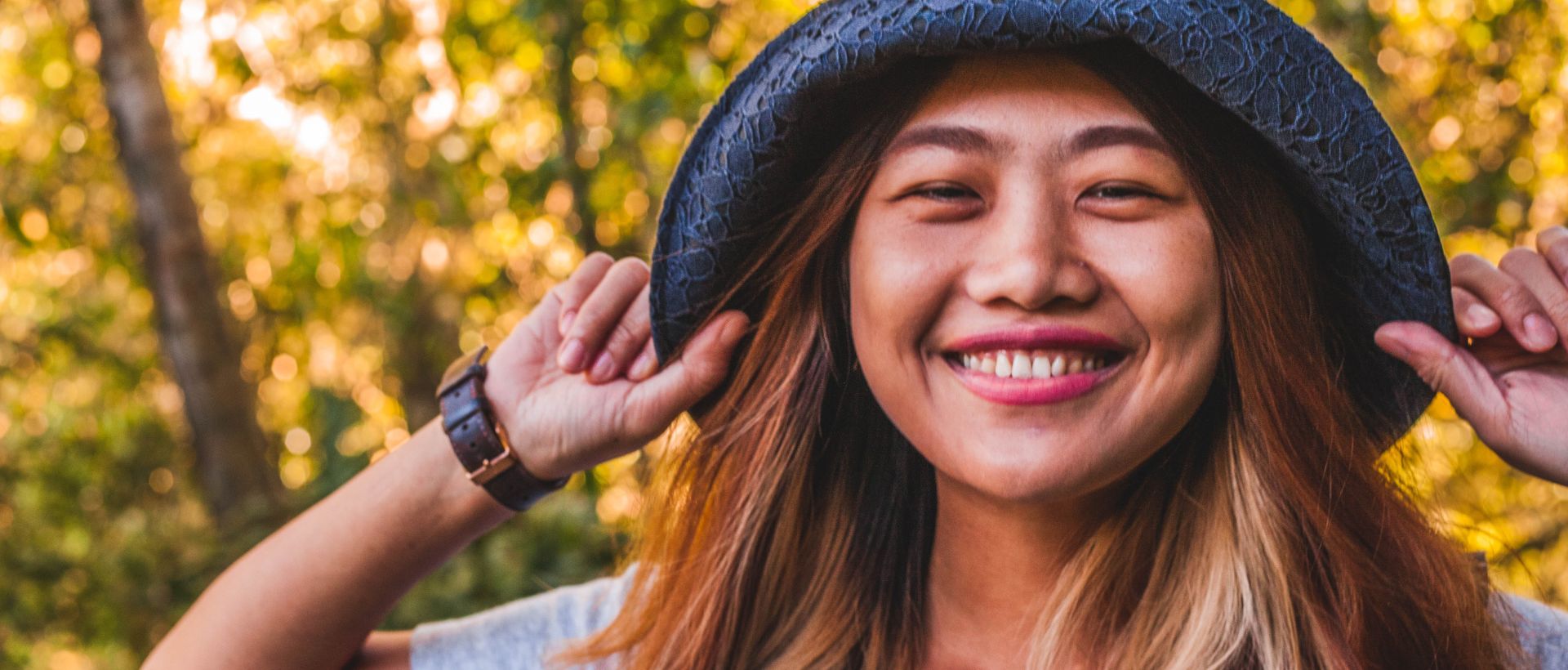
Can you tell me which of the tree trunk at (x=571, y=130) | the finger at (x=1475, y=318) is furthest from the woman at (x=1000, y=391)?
the tree trunk at (x=571, y=130)

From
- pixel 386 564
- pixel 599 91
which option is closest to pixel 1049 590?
pixel 386 564

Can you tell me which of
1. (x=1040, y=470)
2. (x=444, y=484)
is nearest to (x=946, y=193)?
(x=1040, y=470)

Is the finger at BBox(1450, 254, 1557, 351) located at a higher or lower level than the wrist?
lower

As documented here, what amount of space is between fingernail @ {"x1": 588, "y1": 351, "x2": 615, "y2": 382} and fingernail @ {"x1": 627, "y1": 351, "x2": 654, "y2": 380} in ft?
0.10

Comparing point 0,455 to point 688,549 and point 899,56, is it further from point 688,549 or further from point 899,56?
point 899,56

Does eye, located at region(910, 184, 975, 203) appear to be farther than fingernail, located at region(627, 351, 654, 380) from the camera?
No

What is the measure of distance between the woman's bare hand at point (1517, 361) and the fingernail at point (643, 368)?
0.97m

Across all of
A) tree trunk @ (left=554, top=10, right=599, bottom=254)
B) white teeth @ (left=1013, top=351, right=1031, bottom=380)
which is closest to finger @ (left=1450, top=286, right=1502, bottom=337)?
white teeth @ (left=1013, top=351, right=1031, bottom=380)

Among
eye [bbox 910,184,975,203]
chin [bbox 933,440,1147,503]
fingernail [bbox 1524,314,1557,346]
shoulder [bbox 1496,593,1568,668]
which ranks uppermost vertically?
eye [bbox 910,184,975,203]

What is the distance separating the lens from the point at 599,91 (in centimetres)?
409

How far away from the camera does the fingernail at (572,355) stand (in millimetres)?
1754

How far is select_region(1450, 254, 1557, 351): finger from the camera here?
5.02ft

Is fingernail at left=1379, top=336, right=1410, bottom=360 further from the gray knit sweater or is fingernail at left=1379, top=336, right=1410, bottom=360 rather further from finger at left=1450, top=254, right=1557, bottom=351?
the gray knit sweater

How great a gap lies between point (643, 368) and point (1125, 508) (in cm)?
72
